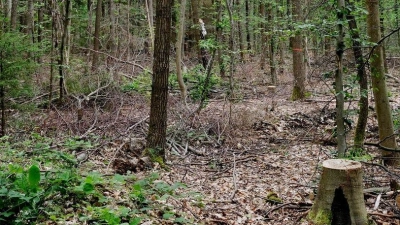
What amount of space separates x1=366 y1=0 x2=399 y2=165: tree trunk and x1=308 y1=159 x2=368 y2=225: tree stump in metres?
2.11

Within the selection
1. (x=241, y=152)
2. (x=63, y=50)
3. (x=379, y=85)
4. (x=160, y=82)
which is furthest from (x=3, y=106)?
(x=379, y=85)

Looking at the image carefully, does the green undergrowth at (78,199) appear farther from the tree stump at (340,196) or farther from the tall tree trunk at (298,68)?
the tall tree trunk at (298,68)

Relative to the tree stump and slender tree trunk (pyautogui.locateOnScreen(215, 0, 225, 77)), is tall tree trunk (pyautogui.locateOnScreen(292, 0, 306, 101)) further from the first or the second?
the tree stump

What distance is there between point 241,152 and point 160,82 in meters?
2.71

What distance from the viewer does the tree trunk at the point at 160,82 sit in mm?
7033

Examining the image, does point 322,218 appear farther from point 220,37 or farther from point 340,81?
point 220,37

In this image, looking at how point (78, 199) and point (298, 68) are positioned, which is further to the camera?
point (298, 68)

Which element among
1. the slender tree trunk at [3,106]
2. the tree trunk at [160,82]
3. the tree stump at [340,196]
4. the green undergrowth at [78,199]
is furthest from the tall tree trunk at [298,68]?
the slender tree trunk at [3,106]

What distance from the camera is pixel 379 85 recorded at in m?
6.61

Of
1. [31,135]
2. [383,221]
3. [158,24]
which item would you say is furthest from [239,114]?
[383,221]

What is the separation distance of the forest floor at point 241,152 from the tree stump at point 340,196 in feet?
1.21

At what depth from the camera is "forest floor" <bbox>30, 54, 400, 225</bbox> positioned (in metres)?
5.35

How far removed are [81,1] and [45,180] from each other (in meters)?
20.1

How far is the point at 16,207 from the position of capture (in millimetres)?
3588
